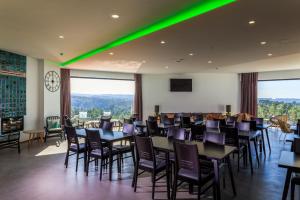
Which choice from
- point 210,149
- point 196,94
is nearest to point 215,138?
point 210,149

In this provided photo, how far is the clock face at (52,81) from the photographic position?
7.94 meters

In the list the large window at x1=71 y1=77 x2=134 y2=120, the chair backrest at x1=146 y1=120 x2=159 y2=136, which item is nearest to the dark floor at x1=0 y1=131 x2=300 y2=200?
the chair backrest at x1=146 y1=120 x2=159 y2=136

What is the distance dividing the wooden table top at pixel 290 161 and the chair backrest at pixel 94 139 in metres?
2.88

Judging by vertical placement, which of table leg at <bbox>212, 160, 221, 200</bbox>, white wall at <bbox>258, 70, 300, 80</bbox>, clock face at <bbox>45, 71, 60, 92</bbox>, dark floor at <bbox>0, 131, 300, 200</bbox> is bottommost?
dark floor at <bbox>0, 131, 300, 200</bbox>

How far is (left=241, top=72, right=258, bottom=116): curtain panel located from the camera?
36.7ft

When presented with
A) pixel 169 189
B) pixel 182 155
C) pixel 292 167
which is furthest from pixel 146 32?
pixel 292 167

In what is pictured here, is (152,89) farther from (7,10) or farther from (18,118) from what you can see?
(7,10)

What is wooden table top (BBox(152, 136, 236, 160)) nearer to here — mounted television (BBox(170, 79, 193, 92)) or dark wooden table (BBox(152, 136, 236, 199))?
dark wooden table (BBox(152, 136, 236, 199))

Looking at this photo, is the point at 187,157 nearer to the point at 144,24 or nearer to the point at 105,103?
the point at 144,24

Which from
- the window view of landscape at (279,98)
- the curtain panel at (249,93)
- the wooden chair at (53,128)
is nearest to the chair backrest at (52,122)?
the wooden chair at (53,128)

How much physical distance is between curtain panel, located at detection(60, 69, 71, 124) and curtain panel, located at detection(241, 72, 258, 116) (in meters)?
8.65

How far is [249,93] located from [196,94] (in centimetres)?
268

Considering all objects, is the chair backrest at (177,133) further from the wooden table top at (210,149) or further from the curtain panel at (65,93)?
the curtain panel at (65,93)

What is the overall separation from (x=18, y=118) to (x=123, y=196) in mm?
4609
